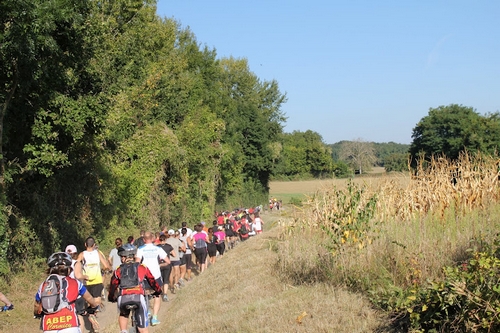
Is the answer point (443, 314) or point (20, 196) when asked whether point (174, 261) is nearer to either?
point (20, 196)

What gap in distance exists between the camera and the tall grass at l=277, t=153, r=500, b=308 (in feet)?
26.8

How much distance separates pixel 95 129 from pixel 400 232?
9001mm

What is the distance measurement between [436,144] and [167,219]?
4145 cm

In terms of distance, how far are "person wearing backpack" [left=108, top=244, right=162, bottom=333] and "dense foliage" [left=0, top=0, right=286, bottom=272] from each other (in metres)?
5.48

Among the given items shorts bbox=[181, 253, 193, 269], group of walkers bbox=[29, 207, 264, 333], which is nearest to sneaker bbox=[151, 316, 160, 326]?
group of walkers bbox=[29, 207, 264, 333]

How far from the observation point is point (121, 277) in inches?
330

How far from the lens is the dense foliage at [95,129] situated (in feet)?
42.4

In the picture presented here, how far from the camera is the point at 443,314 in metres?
6.32

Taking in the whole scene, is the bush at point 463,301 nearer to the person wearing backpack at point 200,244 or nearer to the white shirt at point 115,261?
the white shirt at point 115,261

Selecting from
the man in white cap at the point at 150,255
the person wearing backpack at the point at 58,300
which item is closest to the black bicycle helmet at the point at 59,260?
the person wearing backpack at the point at 58,300

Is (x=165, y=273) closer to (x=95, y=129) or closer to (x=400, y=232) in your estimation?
(x=95, y=129)

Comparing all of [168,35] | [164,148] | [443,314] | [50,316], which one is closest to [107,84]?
[164,148]

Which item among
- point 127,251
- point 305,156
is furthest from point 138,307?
point 305,156

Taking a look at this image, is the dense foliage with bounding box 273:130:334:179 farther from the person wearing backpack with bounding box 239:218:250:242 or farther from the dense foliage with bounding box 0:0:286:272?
the person wearing backpack with bounding box 239:218:250:242
